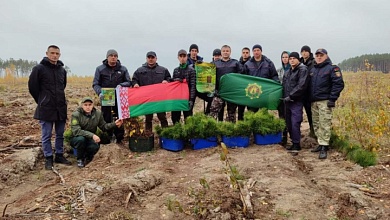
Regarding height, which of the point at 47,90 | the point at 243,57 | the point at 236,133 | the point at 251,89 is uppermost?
the point at 243,57

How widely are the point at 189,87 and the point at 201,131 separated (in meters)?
1.22

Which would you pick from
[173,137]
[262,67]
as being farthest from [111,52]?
[262,67]

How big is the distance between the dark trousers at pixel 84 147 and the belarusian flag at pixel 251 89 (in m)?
3.09

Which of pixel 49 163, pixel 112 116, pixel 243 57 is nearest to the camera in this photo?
pixel 49 163

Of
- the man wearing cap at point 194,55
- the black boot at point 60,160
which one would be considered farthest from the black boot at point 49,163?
the man wearing cap at point 194,55

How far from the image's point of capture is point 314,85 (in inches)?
249

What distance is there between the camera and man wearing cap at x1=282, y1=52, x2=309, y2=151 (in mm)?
6449

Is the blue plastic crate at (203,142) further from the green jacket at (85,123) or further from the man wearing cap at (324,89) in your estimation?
the man wearing cap at (324,89)

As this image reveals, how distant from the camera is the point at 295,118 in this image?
6699 mm

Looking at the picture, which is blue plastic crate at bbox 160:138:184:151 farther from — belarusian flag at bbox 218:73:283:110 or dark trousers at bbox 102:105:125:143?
belarusian flag at bbox 218:73:283:110

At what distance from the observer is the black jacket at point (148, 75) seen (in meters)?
7.21

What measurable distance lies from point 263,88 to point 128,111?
3138 millimetres

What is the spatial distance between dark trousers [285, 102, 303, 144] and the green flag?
1.75 metres

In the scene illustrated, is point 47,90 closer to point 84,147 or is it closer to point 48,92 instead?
point 48,92
